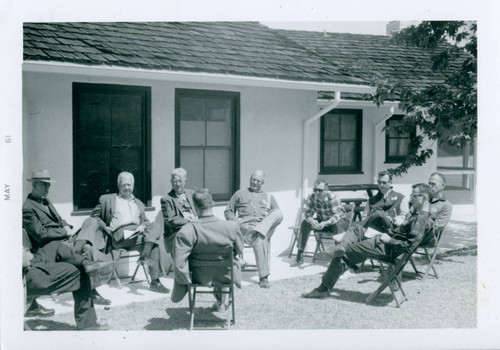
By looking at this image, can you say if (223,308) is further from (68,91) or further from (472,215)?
(472,215)

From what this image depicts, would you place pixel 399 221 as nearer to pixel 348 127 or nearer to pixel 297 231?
pixel 297 231

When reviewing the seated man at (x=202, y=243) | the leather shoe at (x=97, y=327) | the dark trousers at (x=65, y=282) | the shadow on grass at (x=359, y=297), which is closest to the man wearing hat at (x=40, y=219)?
the dark trousers at (x=65, y=282)

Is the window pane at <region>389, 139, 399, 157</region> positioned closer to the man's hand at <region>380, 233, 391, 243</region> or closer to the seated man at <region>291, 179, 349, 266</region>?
the seated man at <region>291, 179, 349, 266</region>

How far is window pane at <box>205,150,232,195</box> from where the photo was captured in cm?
811

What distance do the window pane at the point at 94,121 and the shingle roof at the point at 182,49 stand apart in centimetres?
67

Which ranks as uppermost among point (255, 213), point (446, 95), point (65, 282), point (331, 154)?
point (446, 95)

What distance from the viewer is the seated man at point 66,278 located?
17.2 feet

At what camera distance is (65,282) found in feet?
17.3

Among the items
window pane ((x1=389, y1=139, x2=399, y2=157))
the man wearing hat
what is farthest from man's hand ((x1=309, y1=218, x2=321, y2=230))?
window pane ((x1=389, y1=139, x2=399, y2=157))

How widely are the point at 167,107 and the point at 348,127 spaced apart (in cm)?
618

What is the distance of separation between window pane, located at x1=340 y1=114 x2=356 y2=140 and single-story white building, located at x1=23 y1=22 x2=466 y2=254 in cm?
337

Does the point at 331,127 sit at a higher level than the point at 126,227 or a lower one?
higher

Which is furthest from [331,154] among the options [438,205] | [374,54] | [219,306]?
[219,306]

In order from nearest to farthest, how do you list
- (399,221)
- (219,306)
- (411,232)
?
(219,306)
(411,232)
(399,221)
